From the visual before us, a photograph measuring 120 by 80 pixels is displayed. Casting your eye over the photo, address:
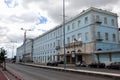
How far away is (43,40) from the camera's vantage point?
295 ft

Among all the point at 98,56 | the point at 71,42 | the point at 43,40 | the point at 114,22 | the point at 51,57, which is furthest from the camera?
the point at 43,40

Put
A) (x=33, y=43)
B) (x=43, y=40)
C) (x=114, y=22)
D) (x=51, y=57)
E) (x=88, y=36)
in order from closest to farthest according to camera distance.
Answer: (x=88, y=36) < (x=114, y=22) < (x=51, y=57) < (x=43, y=40) < (x=33, y=43)

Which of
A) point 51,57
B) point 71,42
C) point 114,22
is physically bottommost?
point 51,57

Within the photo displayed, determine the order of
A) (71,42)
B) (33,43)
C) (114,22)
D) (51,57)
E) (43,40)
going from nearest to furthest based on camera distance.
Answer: (114,22) < (71,42) < (51,57) < (43,40) < (33,43)

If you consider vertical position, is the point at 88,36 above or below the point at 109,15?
below

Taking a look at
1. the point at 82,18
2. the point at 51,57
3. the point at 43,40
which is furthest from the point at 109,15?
the point at 43,40

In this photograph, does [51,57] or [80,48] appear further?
[51,57]

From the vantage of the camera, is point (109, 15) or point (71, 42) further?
point (71, 42)

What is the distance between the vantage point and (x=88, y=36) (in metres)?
50.2

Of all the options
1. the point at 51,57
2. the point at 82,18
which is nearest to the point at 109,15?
the point at 82,18

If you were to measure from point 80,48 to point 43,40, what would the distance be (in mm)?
39059

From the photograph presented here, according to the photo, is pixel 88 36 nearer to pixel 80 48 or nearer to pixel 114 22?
pixel 80 48

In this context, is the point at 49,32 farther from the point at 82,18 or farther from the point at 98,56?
the point at 98,56

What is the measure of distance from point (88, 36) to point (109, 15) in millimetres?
9220
